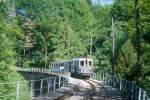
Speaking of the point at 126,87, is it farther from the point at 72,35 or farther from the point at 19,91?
the point at 72,35

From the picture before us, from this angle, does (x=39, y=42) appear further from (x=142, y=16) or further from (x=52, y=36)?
(x=142, y=16)

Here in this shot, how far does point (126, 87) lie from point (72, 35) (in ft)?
261

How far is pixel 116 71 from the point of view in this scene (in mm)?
58656

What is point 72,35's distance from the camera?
116 metres

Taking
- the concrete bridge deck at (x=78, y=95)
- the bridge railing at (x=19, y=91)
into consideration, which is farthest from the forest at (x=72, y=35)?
the concrete bridge deck at (x=78, y=95)

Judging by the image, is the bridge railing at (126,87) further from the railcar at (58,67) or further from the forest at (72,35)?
the railcar at (58,67)

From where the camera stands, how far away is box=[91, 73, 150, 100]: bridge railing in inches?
1002

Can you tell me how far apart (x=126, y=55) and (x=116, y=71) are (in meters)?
3.55

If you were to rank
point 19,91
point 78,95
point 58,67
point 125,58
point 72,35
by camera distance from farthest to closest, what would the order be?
point 72,35 < point 58,67 < point 125,58 < point 78,95 < point 19,91

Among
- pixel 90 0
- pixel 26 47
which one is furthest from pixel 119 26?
pixel 90 0

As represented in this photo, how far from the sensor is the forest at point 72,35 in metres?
39.8

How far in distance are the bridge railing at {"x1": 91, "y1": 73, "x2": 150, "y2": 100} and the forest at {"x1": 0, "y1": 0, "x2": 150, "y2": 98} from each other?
37.9 inches

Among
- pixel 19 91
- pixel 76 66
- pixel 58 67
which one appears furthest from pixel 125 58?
pixel 19 91

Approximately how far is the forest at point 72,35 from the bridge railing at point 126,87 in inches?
37.9
